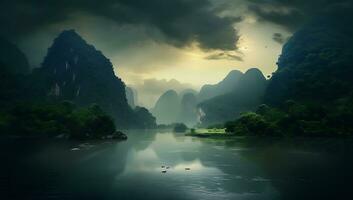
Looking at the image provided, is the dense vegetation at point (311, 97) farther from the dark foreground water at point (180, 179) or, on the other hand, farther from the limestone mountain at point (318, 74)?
the dark foreground water at point (180, 179)

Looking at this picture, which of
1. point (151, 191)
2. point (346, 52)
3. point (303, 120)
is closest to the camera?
point (151, 191)

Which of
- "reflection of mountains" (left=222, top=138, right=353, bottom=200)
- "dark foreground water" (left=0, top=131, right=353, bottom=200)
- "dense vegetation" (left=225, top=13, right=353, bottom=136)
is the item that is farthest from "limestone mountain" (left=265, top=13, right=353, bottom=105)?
"dark foreground water" (left=0, top=131, right=353, bottom=200)

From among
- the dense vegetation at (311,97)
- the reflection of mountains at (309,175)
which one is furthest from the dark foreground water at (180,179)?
the dense vegetation at (311,97)

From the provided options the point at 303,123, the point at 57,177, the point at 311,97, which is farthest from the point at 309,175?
the point at 311,97

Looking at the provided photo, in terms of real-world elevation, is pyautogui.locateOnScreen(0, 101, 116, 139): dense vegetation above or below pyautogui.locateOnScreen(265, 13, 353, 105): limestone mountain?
below

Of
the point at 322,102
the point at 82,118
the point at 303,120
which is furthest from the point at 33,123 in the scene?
the point at 322,102

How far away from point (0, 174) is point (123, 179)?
1325 cm

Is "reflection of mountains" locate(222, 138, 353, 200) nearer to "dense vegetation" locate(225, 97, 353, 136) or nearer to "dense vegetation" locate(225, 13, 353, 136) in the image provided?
"dense vegetation" locate(225, 97, 353, 136)

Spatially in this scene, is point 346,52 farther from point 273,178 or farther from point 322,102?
point 273,178

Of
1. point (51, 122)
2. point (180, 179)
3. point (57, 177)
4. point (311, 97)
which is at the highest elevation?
point (311, 97)

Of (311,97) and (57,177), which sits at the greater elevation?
(311,97)

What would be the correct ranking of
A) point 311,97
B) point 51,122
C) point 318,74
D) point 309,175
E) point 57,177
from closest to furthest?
point 57,177 → point 309,175 → point 51,122 → point 311,97 → point 318,74

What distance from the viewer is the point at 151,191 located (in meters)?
28.9

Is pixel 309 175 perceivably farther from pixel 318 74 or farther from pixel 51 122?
pixel 318 74
